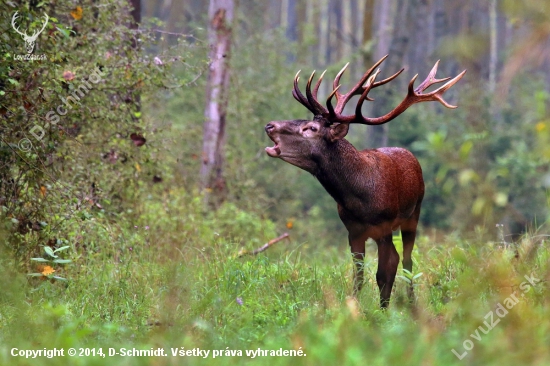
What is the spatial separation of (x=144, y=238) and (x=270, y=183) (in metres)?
10.9

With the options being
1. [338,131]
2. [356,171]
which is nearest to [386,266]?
[356,171]

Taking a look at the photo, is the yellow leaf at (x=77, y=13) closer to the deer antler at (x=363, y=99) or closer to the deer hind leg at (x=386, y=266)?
the deer antler at (x=363, y=99)

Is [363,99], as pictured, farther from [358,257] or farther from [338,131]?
[358,257]

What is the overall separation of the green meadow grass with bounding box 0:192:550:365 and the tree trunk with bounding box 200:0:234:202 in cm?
571

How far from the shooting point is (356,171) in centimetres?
723

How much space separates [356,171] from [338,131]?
43cm

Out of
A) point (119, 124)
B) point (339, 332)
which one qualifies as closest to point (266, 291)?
point (339, 332)

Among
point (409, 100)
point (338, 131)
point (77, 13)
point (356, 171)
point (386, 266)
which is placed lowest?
point (386, 266)

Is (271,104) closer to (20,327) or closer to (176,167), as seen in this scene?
(176,167)

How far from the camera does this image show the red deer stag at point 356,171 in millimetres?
7137

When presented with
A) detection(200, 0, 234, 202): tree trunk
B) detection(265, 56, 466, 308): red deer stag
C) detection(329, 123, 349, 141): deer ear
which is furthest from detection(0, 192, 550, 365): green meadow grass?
detection(200, 0, 234, 202): tree trunk

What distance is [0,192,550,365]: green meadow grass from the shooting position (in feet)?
14.6

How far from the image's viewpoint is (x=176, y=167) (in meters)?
14.1

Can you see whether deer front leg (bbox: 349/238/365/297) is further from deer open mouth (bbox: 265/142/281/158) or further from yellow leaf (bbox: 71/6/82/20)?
yellow leaf (bbox: 71/6/82/20)
